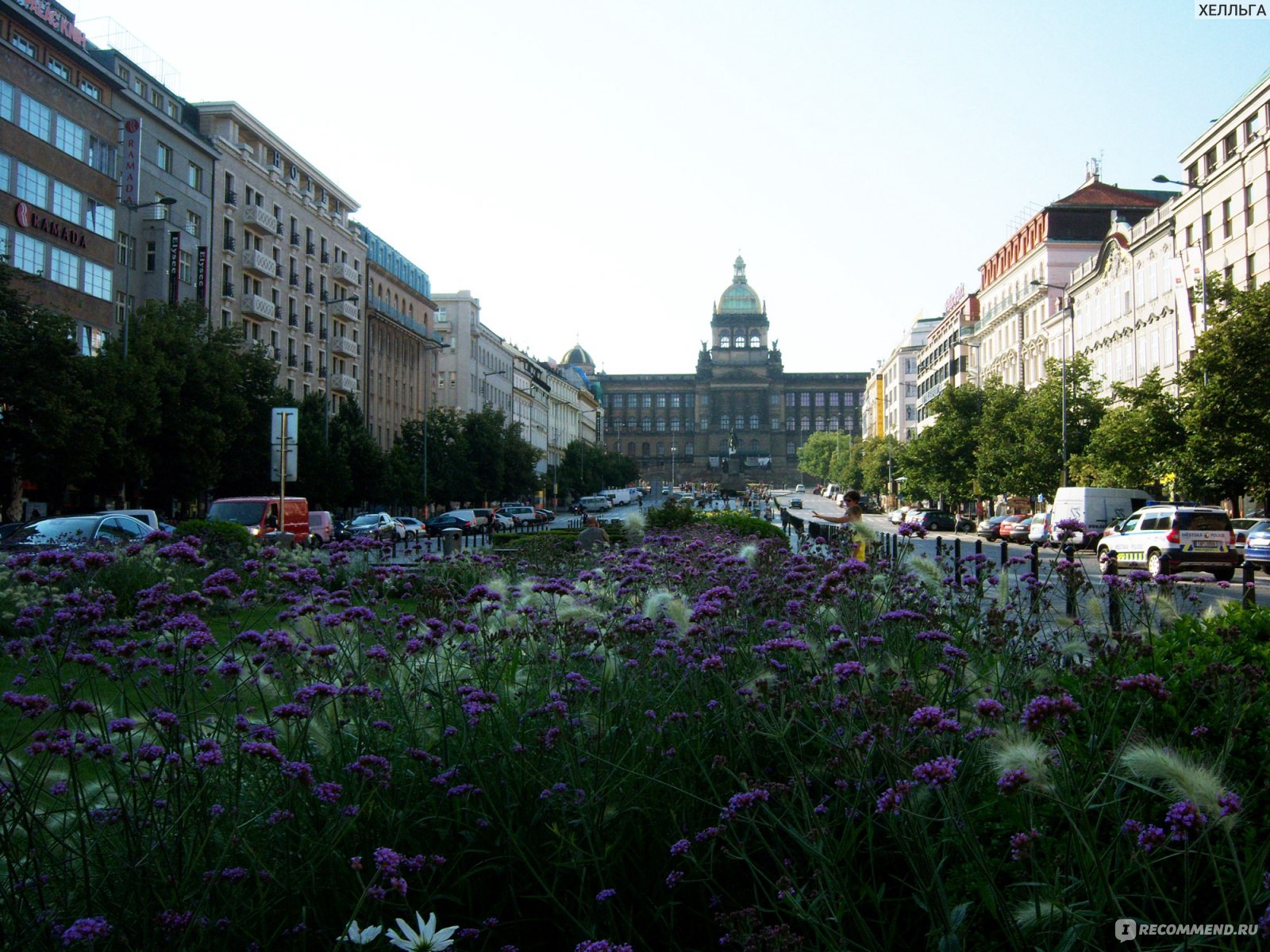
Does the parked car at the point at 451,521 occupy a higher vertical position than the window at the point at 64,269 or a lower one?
lower

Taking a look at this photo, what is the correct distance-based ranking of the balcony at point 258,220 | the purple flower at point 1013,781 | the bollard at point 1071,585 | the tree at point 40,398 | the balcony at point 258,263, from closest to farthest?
1. the purple flower at point 1013,781
2. the bollard at point 1071,585
3. the tree at point 40,398
4. the balcony at point 258,263
5. the balcony at point 258,220

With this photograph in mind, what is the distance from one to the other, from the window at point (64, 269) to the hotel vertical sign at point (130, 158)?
603cm

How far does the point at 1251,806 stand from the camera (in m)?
3.39

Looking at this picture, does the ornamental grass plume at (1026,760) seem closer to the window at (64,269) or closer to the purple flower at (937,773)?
the purple flower at (937,773)

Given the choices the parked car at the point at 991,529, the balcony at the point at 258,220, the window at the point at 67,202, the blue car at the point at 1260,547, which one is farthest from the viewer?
the balcony at the point at 258,220

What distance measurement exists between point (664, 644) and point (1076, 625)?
6.96 feet

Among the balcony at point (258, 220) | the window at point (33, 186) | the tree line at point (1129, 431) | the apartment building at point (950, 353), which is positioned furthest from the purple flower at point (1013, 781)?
the apartment building at point (950, 353)

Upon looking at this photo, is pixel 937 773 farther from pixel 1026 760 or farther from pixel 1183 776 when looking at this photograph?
pixel 1183 776

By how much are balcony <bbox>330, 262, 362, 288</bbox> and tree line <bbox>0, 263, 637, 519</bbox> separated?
15479 millimetres

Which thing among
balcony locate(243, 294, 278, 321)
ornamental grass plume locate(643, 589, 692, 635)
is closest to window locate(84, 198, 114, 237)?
balcony locate(243, 294, 278, 321)

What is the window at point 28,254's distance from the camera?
36719 mm

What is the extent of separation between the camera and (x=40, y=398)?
28672 mm

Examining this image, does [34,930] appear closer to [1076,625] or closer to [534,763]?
[534,763]

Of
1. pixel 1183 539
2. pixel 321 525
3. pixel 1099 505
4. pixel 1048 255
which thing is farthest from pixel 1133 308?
pixel 321 525
